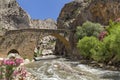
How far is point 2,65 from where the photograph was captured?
10078mm

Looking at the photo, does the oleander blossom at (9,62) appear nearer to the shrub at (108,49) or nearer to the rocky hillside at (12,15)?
the shrub at (108,49)

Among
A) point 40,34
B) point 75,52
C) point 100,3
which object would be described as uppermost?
point 100,3

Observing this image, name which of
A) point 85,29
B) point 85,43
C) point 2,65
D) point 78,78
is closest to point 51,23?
point 85,29

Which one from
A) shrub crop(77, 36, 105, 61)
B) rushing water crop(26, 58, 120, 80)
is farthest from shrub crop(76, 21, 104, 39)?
rushing water crop(26, 58, 120, 80)

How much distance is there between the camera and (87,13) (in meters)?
56.2

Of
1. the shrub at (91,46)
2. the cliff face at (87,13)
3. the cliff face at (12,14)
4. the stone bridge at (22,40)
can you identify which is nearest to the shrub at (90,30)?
the cliff face at (87,13)

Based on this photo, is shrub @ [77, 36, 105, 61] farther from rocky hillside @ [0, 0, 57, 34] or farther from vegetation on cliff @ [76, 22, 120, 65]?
rocky hillside @ [0, 0, 57, 34]

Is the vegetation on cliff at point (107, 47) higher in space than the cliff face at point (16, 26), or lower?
lower

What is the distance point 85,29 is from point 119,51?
74.3 ft

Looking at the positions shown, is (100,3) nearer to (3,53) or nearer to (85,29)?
(85,29)

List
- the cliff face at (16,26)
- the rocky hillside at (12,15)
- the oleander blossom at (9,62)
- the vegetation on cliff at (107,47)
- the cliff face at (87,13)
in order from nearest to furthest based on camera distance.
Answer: the oleander blossom at (9,62)
the vegetation on cliff at (107,47)
the cliff face at (87,13)
the cliff face at (16,26)
the rocky hillside at (12,15)

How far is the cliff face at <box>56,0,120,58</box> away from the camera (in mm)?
50250

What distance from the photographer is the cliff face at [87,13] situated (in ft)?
165

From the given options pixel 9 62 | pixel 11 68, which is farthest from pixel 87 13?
pixel 9 62
